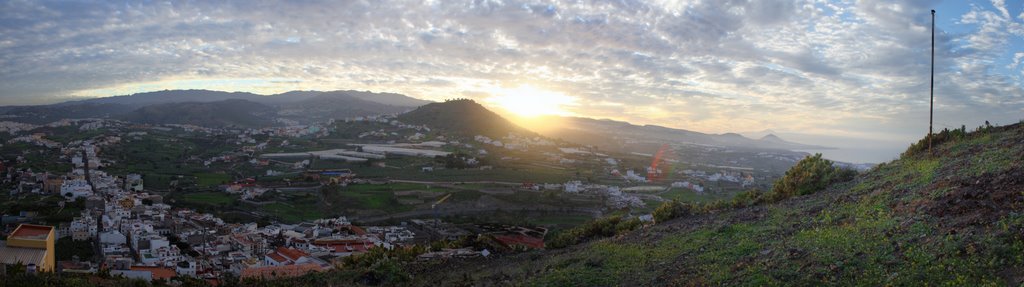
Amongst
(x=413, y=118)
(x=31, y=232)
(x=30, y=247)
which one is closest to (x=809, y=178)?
(x=30, y=247)

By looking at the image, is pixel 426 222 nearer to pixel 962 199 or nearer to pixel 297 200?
pixel 297 200

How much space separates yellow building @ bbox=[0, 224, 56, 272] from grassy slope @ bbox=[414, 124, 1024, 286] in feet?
20.6

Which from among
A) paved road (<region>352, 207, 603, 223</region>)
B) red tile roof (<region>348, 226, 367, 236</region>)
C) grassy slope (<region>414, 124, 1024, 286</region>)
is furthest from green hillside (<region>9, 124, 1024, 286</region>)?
paved road (<region>352, 207, 603, 223</region>)

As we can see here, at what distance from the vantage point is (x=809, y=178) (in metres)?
12.5

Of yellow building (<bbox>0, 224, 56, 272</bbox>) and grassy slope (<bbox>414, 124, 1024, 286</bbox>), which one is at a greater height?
grassy slope (<bbox>414, 124, 1024, 286</bbox>)

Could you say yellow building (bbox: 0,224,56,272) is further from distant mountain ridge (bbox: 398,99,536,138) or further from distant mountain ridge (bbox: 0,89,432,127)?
distant mountain ridge (bbox: 0,89,432,127)

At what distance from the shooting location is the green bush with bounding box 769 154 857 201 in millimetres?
12289

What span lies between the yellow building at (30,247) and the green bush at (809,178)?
1403 cm

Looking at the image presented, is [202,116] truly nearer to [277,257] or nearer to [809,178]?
[277,257]

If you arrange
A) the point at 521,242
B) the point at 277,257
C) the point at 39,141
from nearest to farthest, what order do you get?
1. the point at 521,242
2. the point at 277,257
3. the point at 39,141

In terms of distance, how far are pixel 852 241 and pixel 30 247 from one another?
42.2 ft

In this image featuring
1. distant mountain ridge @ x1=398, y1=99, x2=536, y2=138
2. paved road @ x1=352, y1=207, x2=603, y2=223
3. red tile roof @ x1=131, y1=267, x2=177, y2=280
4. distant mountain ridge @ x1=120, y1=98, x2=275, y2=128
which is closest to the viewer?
red tile roof @ x1=131, y1=267, x2=177, y2=280

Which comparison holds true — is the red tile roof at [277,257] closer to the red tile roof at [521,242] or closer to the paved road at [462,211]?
the red tile roof at [521,242]

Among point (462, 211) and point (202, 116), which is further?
point (202, 116)
